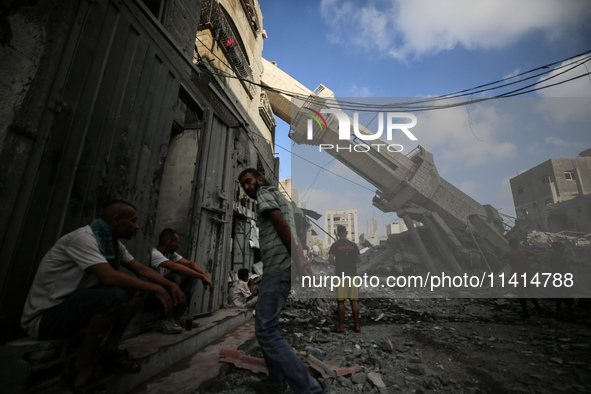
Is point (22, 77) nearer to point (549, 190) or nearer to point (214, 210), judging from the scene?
point (214, 210)

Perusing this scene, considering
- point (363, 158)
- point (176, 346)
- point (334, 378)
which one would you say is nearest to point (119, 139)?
point (176, 346)

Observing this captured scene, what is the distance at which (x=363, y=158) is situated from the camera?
12.0m

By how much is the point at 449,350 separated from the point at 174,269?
3.64 m

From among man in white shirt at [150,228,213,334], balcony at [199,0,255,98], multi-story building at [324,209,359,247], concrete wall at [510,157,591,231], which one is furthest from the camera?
concrete wall at [510,157,591,231]

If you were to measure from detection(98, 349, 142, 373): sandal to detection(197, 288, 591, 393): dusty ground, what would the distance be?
1.75 feet

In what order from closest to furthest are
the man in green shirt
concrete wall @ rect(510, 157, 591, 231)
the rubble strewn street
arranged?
the man in green shirt < the rubble strewn street < concrete wall @ rect(510, 157, 591, 231)

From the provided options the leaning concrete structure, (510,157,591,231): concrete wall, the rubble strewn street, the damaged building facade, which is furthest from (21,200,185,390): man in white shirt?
(510,157,591,231): concrete wall

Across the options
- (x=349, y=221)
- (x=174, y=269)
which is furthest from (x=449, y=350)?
(x=174, y=269)

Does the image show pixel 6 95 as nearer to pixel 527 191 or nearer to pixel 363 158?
pixel 363 158

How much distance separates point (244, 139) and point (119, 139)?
4.98 meters

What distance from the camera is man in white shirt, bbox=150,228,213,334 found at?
256 centimetres

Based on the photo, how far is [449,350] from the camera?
303cm

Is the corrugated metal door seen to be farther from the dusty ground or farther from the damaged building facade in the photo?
the dusty ground

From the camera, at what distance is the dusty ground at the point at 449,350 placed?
6.96 feet
